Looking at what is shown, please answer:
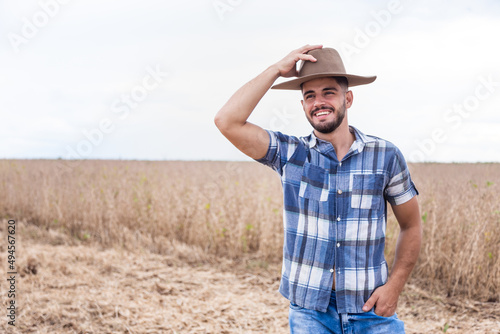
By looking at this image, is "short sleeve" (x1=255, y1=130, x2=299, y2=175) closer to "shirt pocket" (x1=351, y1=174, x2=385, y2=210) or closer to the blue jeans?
"shirt pocket" (x1=351, y1=174, x2=385, y2=210)

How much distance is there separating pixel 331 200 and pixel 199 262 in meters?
4.27

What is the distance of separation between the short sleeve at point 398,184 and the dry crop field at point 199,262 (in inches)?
95.0

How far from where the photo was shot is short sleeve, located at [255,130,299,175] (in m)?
2.14

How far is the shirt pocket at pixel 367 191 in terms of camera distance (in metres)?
2.04

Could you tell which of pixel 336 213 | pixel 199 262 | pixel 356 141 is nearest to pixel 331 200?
pixel 336 213

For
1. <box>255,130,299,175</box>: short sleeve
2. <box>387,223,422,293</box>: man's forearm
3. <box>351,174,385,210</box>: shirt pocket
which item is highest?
<box>255,130,299,175</box>: short sleeve

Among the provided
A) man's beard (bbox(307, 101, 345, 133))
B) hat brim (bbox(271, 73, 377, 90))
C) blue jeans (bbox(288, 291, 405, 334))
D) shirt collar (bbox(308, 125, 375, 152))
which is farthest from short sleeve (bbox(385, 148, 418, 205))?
blue jeans (bbox(288, 291, 405, 334))

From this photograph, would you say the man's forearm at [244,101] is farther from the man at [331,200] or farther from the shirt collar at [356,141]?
the shirt collar at [356,141]

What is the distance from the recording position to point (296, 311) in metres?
2.04

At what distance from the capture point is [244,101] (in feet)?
6.81

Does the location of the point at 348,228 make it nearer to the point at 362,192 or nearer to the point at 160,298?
the point at 362,192

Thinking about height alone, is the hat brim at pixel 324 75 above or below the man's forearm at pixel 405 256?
above

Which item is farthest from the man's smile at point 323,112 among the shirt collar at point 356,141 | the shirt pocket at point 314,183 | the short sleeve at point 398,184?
the short sleeve at point 398,184

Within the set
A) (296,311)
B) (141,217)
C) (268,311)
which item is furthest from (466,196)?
(141,217)
